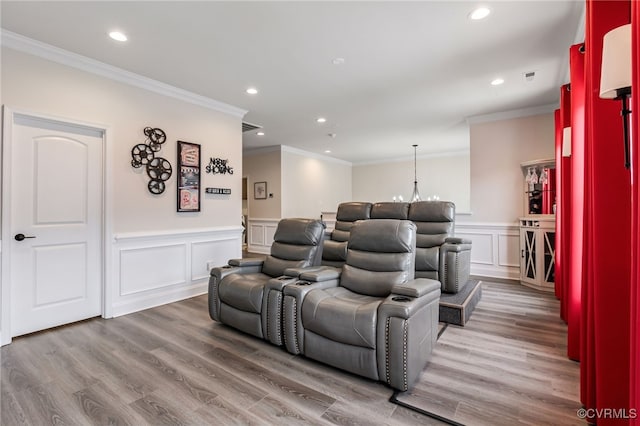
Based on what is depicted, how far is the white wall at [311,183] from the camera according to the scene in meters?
7.75

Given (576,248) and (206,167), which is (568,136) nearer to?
(576,248)

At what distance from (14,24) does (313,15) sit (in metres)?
2.54

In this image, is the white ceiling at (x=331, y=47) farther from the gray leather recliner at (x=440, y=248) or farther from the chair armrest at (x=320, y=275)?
the chair armrest at (x=320, y=275)

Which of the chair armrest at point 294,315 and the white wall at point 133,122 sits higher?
the white wall at point 133,122

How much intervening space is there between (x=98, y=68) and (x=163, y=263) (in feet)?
7.59

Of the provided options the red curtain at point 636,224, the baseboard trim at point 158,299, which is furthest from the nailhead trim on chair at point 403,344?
the baseboard trim at point 158,299

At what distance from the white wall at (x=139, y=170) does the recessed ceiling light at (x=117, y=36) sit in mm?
662

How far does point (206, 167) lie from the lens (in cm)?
441

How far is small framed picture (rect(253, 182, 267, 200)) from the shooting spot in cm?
785

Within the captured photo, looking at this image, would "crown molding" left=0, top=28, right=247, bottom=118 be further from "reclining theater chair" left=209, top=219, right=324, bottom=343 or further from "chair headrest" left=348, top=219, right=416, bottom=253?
"chair headrest" left=348, top=219, right=416, bottom=253

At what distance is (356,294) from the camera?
8.77ft

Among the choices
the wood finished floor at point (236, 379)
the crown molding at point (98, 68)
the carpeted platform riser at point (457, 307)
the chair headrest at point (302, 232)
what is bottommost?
the wood finished floor at point (236, 379)

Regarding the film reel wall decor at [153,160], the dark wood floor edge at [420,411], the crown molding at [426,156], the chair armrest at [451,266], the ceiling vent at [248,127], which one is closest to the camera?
the dark wood floor edge at [420,411]

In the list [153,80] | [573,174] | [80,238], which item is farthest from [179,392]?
[153,80]
